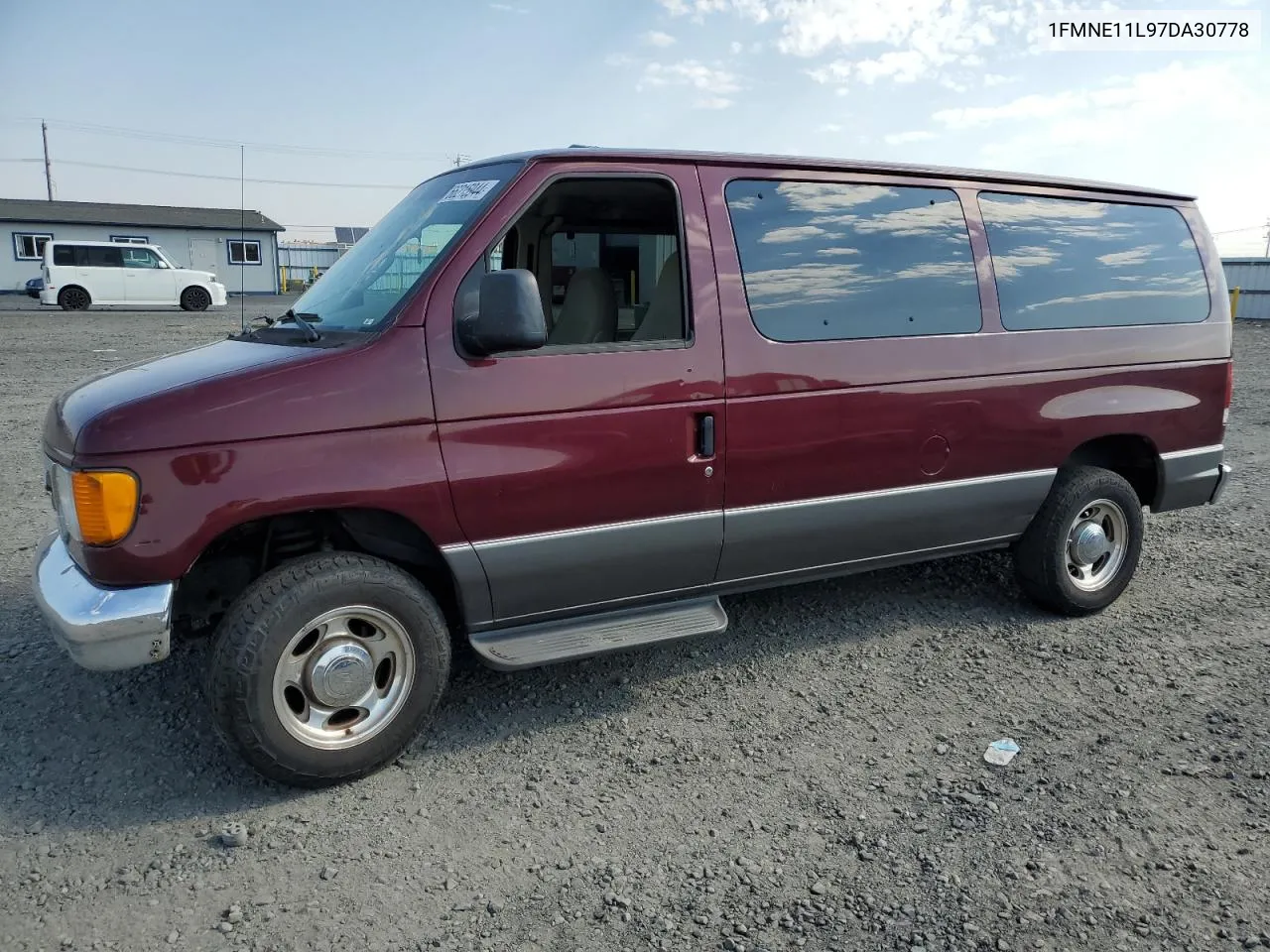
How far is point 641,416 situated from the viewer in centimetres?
348

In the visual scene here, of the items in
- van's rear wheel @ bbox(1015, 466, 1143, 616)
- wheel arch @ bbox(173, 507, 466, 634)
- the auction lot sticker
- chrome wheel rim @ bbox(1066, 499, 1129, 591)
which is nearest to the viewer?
wheel arch @ bbox(173, 507, 466, 634)

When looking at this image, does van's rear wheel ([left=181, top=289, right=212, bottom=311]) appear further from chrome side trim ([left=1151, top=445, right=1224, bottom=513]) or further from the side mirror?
chrome side trim ([left=1151, top=445, right=1224, bottom=513])

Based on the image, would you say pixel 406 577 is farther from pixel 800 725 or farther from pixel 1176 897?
pixel 1176 897

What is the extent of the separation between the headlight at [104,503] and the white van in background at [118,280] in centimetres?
2740

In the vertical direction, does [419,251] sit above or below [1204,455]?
above

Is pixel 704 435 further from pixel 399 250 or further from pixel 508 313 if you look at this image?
pixel 399 250

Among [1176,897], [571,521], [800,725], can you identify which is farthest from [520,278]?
[1176,897]

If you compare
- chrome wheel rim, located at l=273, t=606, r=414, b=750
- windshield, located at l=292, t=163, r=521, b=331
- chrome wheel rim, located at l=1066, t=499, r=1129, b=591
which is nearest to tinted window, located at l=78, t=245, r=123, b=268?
windshield, located at l=292, t=163, r=521, b=331

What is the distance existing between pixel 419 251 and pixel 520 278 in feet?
2.00

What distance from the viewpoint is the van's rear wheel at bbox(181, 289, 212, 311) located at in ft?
91.3

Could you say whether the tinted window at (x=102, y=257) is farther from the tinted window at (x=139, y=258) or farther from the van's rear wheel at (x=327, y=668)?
the van's rear wheel at (x=327, y=668)

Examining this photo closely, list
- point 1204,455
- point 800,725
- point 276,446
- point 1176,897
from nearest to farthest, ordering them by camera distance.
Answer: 1. point 1176,897
2. point 276,446
3. point 800,725
4. point 1204,455

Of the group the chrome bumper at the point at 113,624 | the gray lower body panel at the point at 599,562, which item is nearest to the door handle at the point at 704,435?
the gray lower body panel at the point at 599,562

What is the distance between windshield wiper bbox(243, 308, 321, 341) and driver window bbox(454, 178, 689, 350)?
559mm
